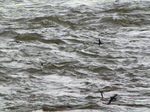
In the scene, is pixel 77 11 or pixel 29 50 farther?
pixel 77 11

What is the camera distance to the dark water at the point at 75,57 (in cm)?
323

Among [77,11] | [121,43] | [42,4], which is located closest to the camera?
[121,43]

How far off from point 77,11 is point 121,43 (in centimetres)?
194

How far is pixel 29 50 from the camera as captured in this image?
4.61m

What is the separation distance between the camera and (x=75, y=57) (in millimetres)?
4344

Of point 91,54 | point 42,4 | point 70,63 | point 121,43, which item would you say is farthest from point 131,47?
point 42,4

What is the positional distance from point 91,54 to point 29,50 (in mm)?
858

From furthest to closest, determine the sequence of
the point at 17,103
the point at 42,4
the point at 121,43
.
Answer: the point at 42,4, the point at 121,43, the point at 17,103

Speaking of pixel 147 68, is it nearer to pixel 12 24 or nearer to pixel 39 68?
pixel 39 68

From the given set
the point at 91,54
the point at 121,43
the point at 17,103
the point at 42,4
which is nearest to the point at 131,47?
the point at 121,43

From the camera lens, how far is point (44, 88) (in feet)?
11.5

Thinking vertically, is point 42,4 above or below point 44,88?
above

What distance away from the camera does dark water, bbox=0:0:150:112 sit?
10.6 ft

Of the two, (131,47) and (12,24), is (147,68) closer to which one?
(131,47)
